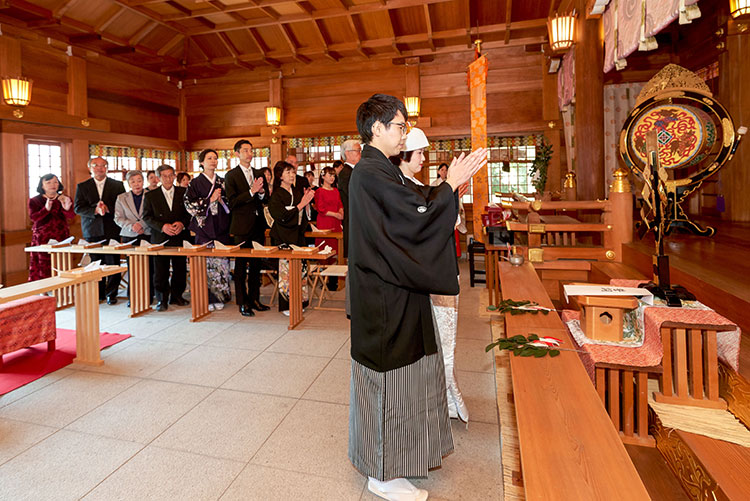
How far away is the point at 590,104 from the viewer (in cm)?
485

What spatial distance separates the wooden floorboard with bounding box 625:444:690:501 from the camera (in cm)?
160

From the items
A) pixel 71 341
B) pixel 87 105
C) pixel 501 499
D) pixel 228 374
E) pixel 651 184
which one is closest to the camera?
pixel 501 499

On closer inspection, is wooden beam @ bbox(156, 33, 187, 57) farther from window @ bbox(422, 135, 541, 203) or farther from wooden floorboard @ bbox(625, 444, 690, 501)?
wooden floorboard @ bbox(625, 444, 690, 501)

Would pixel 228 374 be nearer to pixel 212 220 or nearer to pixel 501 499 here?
pixel 501 499

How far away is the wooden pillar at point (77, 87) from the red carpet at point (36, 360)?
5.17 metres

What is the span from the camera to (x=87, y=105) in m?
7.53

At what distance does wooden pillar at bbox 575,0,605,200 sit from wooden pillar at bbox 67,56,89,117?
26.4 feet

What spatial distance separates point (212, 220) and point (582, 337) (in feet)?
13.9

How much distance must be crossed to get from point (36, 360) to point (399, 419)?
3275mm

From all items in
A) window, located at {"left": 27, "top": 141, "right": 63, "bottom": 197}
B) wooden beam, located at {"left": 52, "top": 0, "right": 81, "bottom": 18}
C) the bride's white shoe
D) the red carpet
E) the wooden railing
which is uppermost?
wooden beam, located at {"left": 52, "top": 0, "right": 81, "bottom": 18}

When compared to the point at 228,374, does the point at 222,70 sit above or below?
above

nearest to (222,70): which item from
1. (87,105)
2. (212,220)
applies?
(87,105)

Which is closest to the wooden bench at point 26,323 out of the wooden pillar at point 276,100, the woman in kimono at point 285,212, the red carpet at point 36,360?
the red carpet at point 36,360

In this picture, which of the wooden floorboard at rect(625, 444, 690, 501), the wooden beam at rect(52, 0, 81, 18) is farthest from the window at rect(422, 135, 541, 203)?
the wooden floorboard at rect(625, 444, 690, 501)
